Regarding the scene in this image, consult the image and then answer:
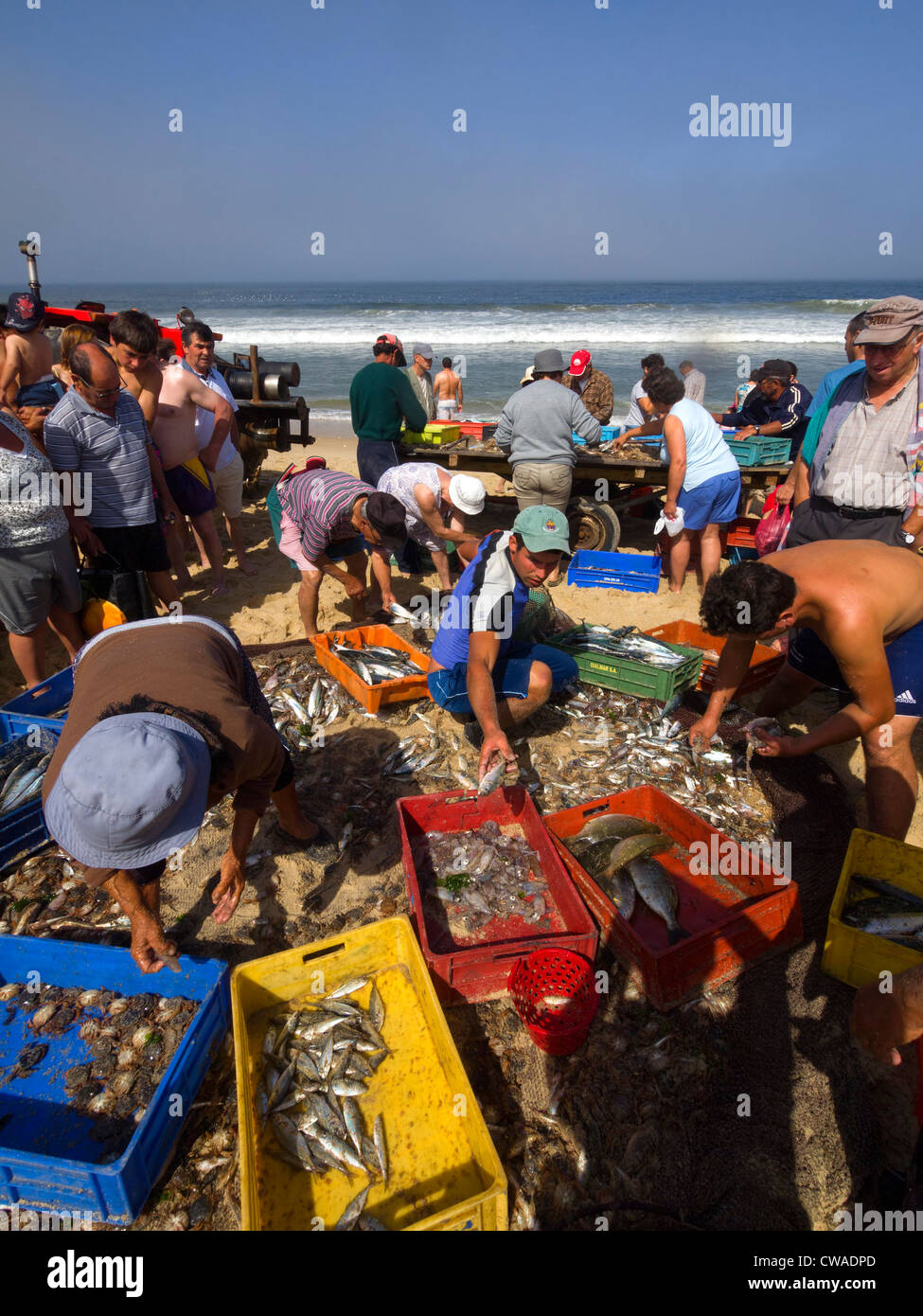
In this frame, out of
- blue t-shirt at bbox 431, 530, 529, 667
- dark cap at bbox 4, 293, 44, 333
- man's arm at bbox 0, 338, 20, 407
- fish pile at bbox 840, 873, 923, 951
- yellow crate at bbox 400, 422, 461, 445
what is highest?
dark cap at bbox 4, 293, 44, 333

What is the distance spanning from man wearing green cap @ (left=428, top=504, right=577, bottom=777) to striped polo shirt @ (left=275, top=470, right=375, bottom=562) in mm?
1384

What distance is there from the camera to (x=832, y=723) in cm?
384

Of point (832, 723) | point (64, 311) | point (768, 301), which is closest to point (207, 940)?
point (832, 723)

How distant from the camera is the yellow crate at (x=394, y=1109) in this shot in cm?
242

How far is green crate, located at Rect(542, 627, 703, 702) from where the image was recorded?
5.24 meters

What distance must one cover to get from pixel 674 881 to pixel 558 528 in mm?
2202

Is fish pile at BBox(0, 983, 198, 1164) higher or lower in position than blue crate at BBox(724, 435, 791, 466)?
lower

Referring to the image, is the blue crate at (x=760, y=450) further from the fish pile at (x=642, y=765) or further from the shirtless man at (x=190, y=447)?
the shirtless man at (x=190, y=447)

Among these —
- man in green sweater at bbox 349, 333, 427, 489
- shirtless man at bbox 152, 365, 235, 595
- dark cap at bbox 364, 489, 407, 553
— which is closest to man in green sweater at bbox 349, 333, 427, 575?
man in green sweater at bbox 349, 333, 427, 489

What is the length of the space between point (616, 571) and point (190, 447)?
15.5 feet

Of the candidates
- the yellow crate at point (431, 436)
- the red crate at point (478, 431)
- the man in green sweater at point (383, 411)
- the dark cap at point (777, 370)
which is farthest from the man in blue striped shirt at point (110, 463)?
the dark cap at point (777, 370)

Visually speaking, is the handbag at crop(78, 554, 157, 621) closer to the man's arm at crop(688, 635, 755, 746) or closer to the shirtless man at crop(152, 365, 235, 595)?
the shirtless man at crop(152, 365, 235, 595)

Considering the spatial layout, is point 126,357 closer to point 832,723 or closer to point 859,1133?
point 832,723
